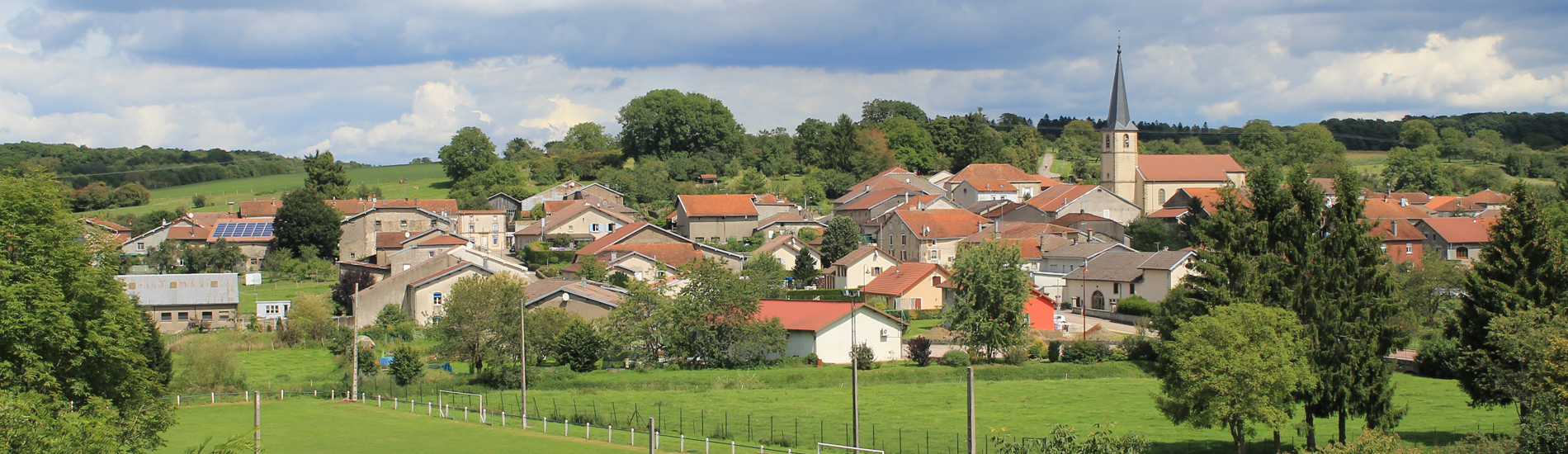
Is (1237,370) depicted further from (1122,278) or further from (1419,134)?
(1419,134)

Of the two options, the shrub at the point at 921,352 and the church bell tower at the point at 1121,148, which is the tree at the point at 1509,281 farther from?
the church bell tower at the point at 1121,148

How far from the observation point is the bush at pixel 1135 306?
42.9 meters

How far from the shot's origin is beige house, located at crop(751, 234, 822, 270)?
2189 inches

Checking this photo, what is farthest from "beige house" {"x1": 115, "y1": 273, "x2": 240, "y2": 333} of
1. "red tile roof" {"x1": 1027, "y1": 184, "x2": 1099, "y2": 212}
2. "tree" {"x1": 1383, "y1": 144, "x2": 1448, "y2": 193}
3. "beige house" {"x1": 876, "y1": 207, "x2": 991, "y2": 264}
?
"tree" {"x1": 1383, "y1": 144, "x2": 1448, "y2": 193}

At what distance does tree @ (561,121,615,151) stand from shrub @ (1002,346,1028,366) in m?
73.5

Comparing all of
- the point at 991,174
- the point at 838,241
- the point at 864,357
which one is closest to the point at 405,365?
the point at 864,357

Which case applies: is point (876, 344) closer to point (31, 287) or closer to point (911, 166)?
point (31, 287)

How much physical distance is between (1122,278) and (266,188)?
7878 cm

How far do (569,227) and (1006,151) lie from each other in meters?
48.6

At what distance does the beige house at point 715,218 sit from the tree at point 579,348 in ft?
98.5

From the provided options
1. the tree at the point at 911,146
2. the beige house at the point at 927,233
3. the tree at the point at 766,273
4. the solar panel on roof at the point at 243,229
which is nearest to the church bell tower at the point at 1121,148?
the beige house at the point at 927,233

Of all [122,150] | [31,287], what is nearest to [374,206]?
[31,287]

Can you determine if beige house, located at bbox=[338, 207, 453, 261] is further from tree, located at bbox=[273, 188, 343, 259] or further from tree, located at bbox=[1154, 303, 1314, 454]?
tree, located at bbox=[1154, 303, 1314, 454]

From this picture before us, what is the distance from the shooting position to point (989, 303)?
114 feet
